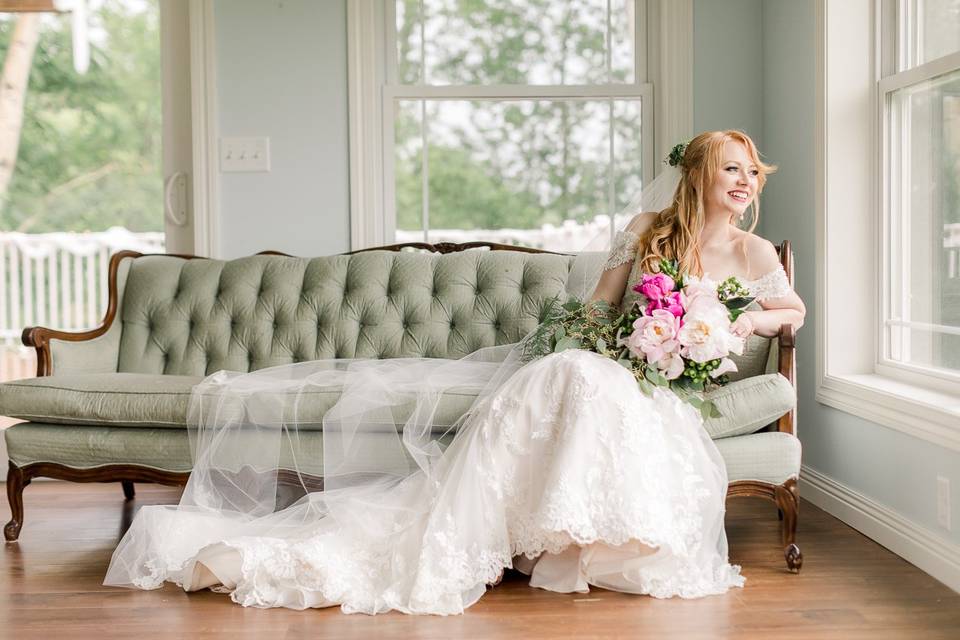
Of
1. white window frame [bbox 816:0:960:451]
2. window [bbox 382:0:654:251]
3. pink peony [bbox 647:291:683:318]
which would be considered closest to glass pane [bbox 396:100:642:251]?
window [bbox 382:0:654:251]

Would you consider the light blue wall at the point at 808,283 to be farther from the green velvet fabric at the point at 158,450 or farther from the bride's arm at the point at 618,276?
the bride's arm at the point at 618,276

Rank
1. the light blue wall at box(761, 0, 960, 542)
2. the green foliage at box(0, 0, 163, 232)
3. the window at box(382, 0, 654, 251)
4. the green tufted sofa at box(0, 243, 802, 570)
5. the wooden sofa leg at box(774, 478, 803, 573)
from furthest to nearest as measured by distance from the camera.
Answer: the green foliage at box(0, 0, 163, 232)
the window at box(382, 0, 654, 251)
the green tufted sofa at box(0, 243, 802, 570)
the light blue wall at box(761, 0, 960, 542)
the wooden sofa leg at box(774, 478, 803, 573)

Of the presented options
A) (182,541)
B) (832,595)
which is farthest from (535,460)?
(182,541)

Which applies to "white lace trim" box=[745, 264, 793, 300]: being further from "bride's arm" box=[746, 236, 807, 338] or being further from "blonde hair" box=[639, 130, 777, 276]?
"blonde hair" box=[639, 130, 777, 276]

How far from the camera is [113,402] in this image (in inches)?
107

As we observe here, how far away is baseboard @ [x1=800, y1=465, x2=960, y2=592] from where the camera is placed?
2.37 metres

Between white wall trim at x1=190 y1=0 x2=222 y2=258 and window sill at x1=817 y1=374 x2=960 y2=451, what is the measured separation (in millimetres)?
2564

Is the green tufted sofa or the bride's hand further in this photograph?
the green tufted sofa

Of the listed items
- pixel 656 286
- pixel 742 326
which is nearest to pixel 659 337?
pixel 656 286

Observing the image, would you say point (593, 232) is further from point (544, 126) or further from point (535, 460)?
point (535, 460)

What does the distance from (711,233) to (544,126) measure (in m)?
1.27

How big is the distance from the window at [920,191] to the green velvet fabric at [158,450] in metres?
0.62

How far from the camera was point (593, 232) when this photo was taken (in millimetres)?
3902

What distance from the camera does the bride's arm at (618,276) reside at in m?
2.88
